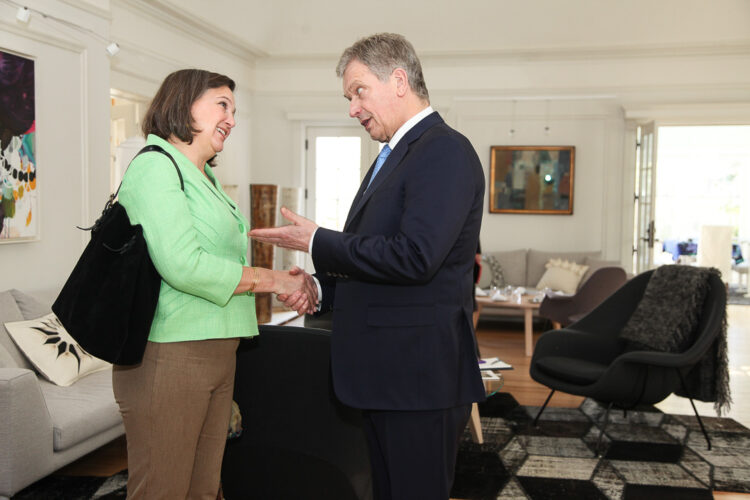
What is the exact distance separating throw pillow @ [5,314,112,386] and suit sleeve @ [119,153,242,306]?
2316mm

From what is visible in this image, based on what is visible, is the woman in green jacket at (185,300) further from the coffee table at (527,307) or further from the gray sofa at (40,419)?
the coffee table at (527,307)

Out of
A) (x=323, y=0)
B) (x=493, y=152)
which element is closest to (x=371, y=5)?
(x=323, y=0)

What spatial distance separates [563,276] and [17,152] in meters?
5.71

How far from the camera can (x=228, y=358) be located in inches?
73.6

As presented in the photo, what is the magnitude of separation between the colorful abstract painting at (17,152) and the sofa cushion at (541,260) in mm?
5639

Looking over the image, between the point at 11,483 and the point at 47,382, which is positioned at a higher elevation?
the point at 47,382

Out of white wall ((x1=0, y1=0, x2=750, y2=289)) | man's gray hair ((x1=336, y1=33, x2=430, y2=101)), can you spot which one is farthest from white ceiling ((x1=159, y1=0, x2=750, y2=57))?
man's gray hair ((x1=336, y1=33, x2=430, y2=101))

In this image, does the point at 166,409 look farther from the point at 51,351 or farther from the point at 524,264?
the point at 524,264

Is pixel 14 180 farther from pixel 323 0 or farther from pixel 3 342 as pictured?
pixel 323 0

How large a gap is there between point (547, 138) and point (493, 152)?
68 centimetres

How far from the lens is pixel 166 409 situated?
5.66ft

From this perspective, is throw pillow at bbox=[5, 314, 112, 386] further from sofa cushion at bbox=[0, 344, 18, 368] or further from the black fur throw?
the black fur throw

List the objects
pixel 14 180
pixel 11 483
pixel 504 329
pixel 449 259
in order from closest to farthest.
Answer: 1. pixel 449 259
2. pixel 11 483
3. pixel 14 180
4. pixel 504 329

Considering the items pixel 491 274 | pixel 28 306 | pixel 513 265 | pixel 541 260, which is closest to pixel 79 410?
pixel 28 306
